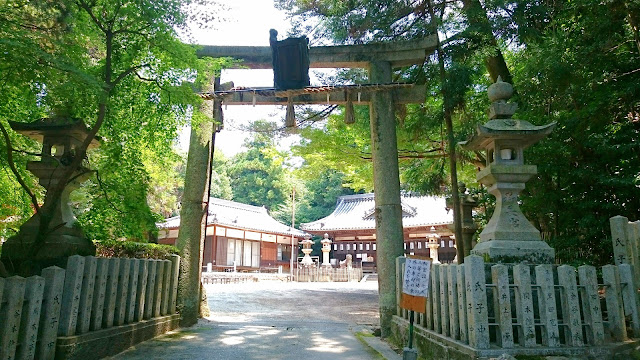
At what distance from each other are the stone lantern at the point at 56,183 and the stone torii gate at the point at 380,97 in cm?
338

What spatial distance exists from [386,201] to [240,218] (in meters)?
28.5

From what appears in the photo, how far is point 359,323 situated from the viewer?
957cm

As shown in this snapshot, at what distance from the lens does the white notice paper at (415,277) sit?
4.68 m

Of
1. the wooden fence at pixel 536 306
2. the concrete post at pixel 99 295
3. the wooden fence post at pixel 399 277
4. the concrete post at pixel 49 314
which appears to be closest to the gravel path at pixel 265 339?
the concrete post at pixel 99 295

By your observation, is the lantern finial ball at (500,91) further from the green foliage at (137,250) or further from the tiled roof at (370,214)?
the tiled roof at (370,214)

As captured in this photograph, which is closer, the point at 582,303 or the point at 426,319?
the point at 582,303

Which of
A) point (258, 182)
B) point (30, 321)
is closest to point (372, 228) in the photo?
point (258, 182)

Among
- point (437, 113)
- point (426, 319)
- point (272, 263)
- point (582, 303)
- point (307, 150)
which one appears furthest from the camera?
point (272, 263)

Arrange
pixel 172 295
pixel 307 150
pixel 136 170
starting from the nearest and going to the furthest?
pixel 136 170, pixel 172 295, pixel 307 150

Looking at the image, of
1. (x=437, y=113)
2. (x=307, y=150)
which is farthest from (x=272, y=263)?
(x=437, y=113)

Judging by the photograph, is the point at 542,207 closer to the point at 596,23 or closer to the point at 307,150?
the point at 596,23

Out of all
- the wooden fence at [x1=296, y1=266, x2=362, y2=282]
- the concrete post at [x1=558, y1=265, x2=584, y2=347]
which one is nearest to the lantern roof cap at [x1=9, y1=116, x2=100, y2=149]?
the concrete post at [x1=558, y1=265, x2=584, y2=347]

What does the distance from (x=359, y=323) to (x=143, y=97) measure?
6534mm

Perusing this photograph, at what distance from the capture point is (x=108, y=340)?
5.37 meters
